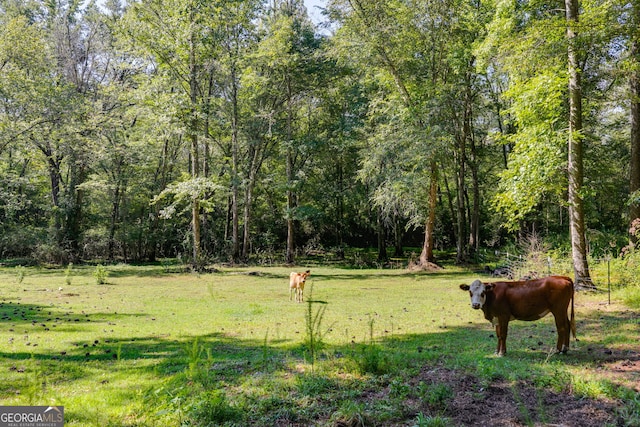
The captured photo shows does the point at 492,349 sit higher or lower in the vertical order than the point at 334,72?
lower

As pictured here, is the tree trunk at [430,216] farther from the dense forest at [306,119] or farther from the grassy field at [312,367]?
the grassy field at [312,367]

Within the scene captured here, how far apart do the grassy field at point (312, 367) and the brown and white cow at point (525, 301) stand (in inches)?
16.0

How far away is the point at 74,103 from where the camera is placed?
82.0ft

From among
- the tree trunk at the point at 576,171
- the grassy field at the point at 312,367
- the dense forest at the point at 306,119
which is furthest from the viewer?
the dense forest at the point at 306,119

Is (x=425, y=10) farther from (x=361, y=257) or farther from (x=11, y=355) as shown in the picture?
(x=11, y=355)

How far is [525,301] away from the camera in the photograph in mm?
5457

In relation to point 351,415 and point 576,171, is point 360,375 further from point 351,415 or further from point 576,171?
point 576,171

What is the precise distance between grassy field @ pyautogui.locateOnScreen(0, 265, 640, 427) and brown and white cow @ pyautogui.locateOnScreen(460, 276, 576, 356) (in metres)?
0.41

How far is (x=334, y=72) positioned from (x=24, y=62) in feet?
60.9

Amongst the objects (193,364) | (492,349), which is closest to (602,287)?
(492,349)

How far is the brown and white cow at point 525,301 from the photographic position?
5414 mm

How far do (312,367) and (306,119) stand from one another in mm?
28443

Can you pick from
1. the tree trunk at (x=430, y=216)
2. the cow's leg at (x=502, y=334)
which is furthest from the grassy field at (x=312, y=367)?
the tree trunk at (x=430, y=216)

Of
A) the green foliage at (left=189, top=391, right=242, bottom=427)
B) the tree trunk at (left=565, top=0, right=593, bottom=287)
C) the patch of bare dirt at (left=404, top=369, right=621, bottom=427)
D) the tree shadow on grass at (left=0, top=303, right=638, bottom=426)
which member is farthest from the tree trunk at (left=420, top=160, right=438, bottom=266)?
the green foliage at (left=189, top=391, right=242, bottom=427)
